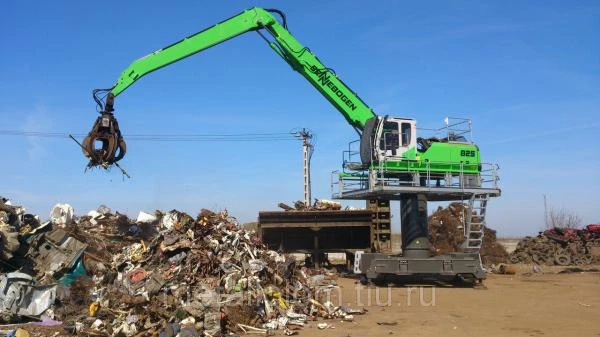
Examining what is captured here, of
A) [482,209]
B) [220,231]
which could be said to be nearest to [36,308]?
[220,231]

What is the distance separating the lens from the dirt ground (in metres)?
10.1

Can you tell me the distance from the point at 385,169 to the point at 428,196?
7.50ft

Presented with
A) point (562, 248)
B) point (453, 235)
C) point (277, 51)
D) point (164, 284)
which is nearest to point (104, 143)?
point (164, 284)

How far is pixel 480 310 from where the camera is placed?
12.4 m

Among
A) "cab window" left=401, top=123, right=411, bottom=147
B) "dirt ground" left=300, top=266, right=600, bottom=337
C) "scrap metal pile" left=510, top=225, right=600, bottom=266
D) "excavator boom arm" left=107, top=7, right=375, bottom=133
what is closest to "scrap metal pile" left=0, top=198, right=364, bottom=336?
"dirt ground" left=300, top=266, right=600, bottom=337

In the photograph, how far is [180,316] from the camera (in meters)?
9.57

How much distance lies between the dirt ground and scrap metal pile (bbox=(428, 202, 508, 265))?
244 inches

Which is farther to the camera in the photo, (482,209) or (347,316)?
(482,209)

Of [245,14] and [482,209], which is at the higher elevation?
[245,14]

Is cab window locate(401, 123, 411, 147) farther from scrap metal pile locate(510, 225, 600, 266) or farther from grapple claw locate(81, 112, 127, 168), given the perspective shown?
scrap metal pile locate(510, 225, 600, 266)

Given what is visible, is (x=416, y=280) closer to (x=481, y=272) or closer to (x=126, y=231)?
(x=481, y=272)

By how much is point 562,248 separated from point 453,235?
5.71 meters

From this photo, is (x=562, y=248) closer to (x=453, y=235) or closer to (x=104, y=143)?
(x=453, y=235)

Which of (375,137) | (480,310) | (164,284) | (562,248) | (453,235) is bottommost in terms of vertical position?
(480,310)
